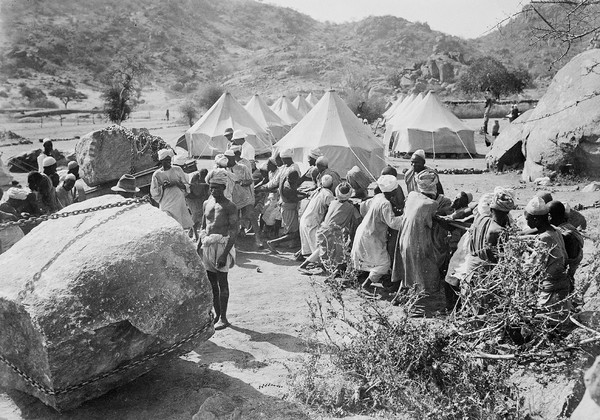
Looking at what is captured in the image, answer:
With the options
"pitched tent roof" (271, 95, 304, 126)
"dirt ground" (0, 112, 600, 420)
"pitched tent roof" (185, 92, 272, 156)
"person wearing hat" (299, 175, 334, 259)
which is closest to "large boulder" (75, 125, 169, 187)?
"dirt ground" (0, 112, 600, 420)

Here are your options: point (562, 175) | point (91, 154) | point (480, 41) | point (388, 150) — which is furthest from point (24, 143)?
point (480, 41)

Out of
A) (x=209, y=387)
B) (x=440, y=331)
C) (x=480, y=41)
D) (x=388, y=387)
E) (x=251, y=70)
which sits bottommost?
(x=209, y=387)

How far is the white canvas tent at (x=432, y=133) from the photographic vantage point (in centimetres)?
2005

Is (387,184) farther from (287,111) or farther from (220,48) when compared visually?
(220,48)

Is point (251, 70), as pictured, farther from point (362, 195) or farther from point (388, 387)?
point (388, 387)

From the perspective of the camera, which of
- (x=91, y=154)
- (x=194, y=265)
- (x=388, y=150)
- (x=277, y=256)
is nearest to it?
(x=194, y=265)

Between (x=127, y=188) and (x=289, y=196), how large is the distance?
2981 mm

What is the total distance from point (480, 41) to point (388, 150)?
70.2 meters

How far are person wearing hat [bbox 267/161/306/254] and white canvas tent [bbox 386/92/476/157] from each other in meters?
11.8

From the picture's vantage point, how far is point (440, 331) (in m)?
3.96

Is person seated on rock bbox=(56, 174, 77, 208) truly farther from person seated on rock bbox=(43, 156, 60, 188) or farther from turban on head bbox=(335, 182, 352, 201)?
turban on head bbox=(335, 182, 352, 201)

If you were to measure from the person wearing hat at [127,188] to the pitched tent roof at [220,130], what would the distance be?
31.3ft

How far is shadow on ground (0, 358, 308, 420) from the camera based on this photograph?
4047 millimetres

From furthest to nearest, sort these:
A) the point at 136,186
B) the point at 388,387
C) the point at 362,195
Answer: the point at 136,186, the point at 362,195, the point at 388,387
